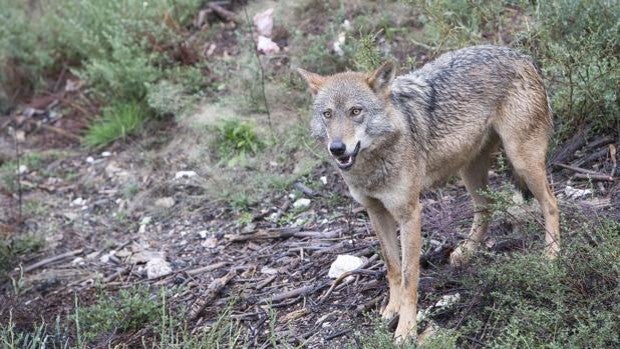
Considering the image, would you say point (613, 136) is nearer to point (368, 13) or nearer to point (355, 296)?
point (355, 296)

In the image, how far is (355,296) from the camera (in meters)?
6.20

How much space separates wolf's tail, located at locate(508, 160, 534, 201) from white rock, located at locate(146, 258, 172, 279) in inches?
120

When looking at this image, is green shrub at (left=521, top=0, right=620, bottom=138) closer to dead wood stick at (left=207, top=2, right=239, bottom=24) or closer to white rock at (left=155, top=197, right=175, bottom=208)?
white rock at (left=155, top=197, right=175, bottom=208)

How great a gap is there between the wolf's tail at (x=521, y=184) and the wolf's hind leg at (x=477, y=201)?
26cm

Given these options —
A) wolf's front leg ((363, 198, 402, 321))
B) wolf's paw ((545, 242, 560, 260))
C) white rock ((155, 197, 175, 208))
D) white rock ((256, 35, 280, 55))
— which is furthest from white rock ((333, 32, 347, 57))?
wolf's paw ((545, 242, 560, 260))

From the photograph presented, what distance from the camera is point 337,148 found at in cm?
516

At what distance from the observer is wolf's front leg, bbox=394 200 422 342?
5.48m

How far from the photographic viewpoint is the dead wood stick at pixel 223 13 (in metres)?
10.8

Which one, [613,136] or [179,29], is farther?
[179,29]

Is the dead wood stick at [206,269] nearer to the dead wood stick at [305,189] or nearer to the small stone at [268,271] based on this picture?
the small stone at [268,271]

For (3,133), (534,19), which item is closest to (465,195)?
(534,19)

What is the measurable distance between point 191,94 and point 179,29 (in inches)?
45.1

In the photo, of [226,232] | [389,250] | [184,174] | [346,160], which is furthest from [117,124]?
[346,160]

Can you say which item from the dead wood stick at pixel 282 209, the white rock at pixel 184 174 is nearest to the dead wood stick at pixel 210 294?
the dead wood stick at pixel 282 209
